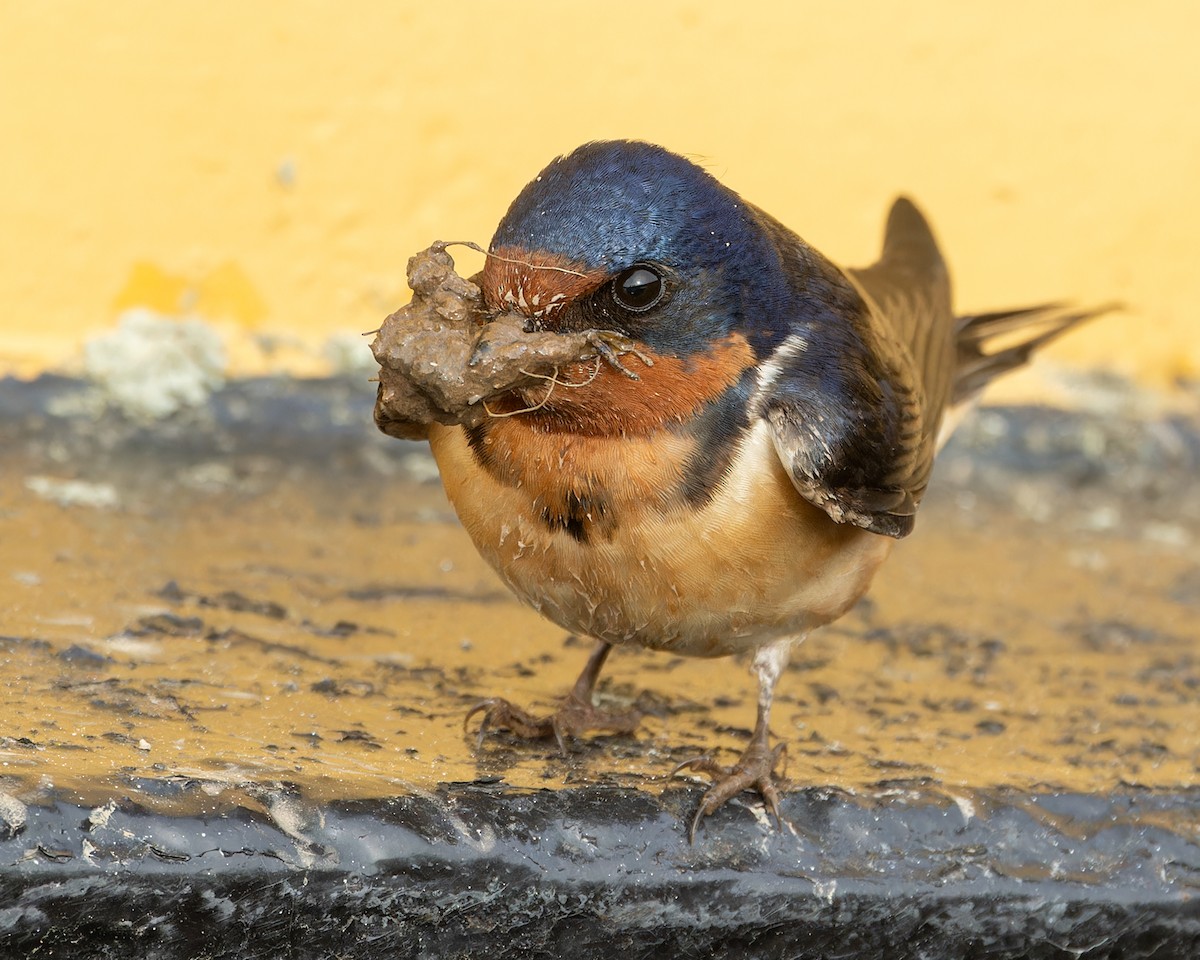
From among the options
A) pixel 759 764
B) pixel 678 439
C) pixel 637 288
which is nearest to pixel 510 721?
pixel 759 764

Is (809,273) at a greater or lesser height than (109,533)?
greater

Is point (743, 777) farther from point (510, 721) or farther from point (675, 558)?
point (510, 721)

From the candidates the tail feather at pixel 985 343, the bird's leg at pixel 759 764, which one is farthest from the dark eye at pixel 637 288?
the tail feather at pixel 985 343

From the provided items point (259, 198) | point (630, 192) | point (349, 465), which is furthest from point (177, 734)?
point (259, 198)

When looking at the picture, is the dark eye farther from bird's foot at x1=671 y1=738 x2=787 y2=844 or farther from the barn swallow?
bird's foot at x1=671 y1=738 x2=787 y2=844

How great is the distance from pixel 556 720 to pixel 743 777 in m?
0.44

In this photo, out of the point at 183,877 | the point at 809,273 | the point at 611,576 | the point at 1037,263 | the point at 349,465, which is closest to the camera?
the point at 183,877

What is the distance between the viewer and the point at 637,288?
2492mm

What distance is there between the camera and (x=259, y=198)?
15.8 feet

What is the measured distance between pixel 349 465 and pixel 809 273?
202 cm

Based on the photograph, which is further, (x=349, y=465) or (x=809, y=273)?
(x=349, y=465)

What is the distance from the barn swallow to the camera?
2471 millimetres

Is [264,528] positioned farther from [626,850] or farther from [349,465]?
[626,850]

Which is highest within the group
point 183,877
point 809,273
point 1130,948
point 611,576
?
point 809,273
